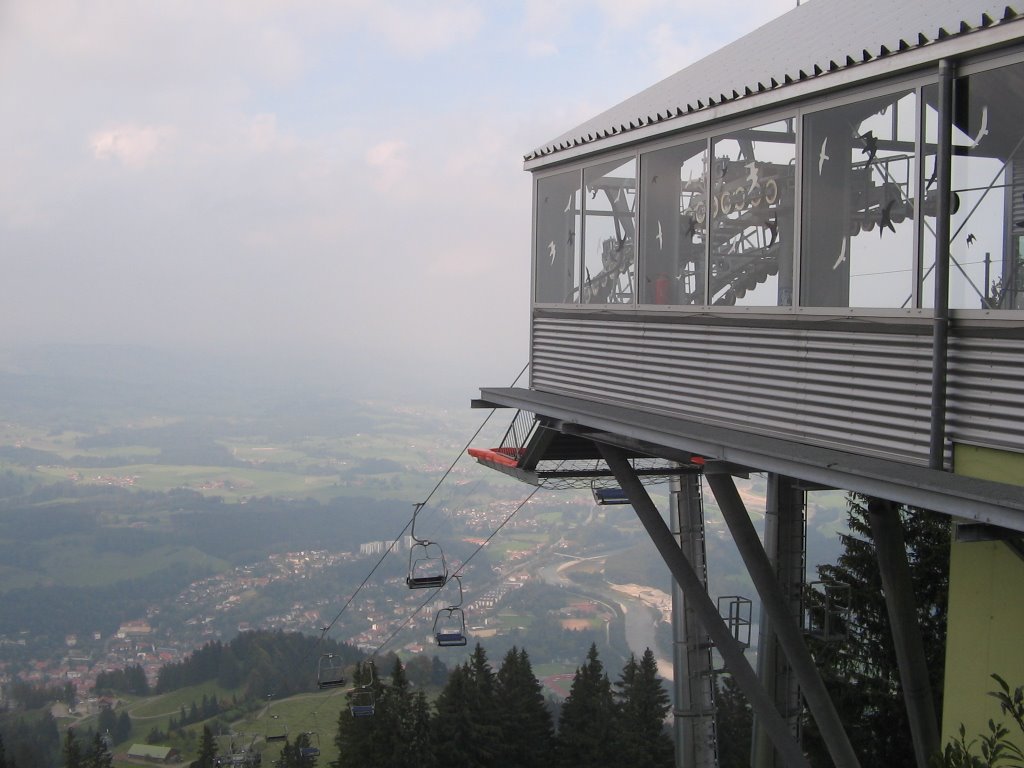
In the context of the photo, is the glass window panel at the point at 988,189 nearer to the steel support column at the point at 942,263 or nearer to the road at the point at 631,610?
the steel support column at the point at 942,263

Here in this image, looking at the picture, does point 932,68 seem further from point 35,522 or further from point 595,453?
point 35,522

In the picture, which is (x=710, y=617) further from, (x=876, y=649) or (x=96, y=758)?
(x=96, y=758)

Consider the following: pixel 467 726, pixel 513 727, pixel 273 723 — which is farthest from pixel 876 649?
pixel 273 723

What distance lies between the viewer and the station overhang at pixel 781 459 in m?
5.06

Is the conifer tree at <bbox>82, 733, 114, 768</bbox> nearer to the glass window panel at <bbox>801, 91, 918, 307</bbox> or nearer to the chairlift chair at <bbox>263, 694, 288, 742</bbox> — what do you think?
the chairlift chair at <bbox>263, 694, 288, 742</bbox>

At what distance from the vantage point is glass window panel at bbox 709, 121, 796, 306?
23.1ft

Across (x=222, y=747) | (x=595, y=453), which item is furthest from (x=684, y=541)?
(x=222, y=747)

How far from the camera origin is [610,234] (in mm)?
9727

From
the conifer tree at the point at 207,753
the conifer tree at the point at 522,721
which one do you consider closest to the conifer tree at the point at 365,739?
the conifer tree at the point at 522,721

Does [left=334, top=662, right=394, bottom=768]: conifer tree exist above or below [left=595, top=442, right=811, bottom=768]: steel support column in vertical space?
below

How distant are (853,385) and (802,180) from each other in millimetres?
1344

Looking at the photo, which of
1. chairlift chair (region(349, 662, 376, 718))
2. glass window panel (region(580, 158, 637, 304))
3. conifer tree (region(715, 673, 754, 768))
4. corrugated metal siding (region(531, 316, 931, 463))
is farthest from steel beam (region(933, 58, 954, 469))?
chairlift chair (region(349, 662, 376, 718))

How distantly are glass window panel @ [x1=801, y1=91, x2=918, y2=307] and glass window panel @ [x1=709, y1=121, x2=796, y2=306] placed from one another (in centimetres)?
18

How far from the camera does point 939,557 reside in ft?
63.8
